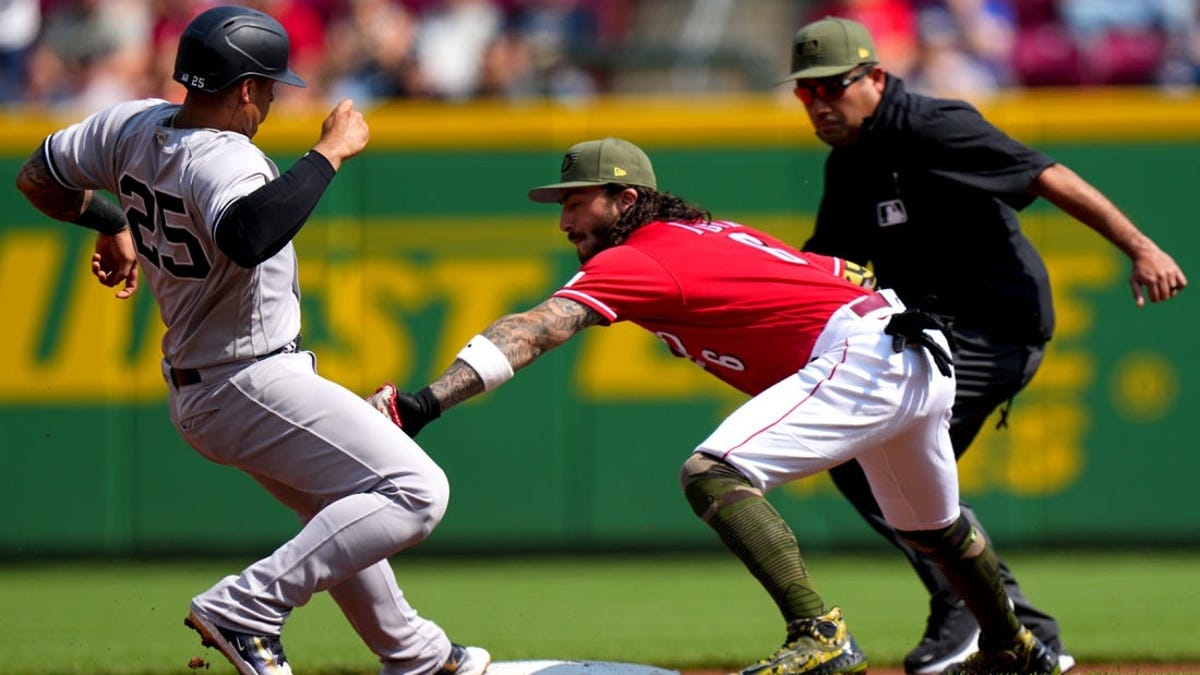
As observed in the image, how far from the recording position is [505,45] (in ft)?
37.5

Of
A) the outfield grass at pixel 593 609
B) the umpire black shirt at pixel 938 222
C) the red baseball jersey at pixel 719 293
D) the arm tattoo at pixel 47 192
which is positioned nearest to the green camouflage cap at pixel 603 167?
the red baseball jersey at pixel 719 293

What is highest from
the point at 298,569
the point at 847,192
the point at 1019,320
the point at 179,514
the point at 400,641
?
the point at 847,192

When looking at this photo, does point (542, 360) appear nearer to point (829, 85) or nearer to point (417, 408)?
point (829, 85)

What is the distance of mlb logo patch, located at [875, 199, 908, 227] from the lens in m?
6.04

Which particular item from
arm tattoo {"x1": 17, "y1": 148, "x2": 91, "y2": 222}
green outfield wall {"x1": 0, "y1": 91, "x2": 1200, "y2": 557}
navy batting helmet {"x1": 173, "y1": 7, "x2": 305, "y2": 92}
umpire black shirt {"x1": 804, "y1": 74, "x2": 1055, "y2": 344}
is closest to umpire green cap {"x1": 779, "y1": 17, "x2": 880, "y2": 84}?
umpire black shirt {"x1": 804, "y1": 74, "x2": 1055, "y2": 344}

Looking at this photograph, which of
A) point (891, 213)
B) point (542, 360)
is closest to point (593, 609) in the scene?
point (542, 360)

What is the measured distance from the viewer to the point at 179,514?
9.47 metres

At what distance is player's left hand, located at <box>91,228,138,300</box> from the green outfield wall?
13.5ft

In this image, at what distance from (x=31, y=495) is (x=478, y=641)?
3868mm

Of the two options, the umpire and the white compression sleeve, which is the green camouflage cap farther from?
the umpire

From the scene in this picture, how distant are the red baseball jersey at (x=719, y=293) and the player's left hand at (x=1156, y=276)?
110 cm

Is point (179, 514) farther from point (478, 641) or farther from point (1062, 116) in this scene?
point (1062, 116)

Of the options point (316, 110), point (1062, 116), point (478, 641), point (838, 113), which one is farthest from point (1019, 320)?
point (316, 110)

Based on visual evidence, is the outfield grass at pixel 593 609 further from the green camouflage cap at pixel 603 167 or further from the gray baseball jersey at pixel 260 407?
the green camouflage cap at pixel 603 167
